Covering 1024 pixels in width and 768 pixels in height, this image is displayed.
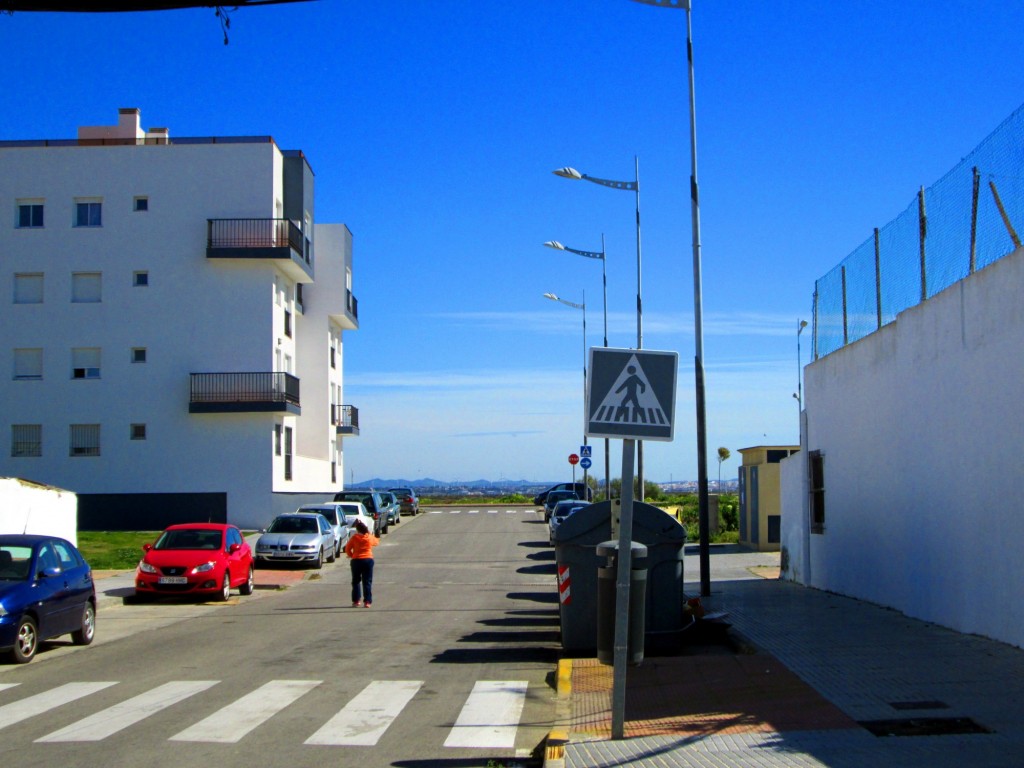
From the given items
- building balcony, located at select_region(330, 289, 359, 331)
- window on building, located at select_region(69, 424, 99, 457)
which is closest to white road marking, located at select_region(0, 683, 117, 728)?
window on building, located at select_region(69, 424, 99, 457)

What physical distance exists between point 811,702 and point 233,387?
1365 inches

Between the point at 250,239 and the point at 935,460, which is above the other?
the point at 250,239

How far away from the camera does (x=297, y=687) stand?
11.3 meters

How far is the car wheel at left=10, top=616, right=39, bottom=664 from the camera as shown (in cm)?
1271

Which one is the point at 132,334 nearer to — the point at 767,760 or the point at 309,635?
the point at 309,635

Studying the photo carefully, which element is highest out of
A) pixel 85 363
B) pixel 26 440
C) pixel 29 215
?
pixel 29 215

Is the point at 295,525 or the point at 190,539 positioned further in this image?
the point at 295,525

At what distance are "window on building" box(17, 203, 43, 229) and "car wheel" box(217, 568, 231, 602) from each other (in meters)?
25.4

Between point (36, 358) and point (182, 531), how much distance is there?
22684mm

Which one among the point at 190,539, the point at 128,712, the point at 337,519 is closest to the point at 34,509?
the point at 190,539

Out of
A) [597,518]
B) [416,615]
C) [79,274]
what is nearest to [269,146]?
[79,274]

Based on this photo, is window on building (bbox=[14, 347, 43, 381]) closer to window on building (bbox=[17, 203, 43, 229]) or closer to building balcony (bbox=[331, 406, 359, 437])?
window on building (bbox=[17, 203, 43, 229])

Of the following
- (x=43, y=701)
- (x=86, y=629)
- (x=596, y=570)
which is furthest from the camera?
(x=86, y=629)

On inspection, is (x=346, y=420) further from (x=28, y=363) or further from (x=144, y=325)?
(x=28, y=363)
